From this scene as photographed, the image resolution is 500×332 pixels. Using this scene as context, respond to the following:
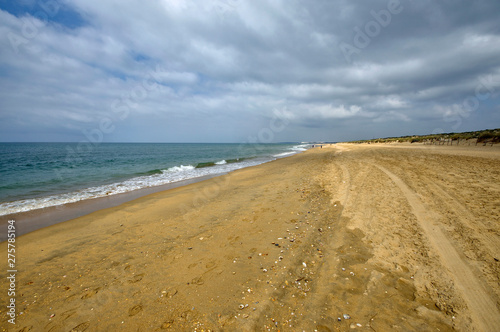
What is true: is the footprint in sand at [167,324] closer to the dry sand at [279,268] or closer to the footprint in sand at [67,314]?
the dry sand at [279,268]

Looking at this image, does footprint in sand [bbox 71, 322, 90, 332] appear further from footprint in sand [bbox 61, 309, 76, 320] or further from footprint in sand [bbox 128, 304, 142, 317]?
footprint in sand [bbox 128, 304, 142, 317]

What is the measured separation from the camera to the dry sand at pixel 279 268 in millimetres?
3324

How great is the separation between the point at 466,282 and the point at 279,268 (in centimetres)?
367

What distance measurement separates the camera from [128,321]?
3.46 meters

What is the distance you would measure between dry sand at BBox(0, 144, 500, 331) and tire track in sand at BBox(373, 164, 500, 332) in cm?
2

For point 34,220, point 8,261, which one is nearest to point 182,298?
point 8,261

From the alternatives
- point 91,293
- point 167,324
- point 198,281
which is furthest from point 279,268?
point 91,293

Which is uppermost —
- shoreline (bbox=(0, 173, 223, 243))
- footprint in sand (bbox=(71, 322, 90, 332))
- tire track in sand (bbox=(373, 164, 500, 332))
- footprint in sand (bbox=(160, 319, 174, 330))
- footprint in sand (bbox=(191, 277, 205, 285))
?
tire track in sand (bbox=(373, 164, 500, 332))

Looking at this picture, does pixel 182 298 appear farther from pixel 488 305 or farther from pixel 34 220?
pixel 34 220

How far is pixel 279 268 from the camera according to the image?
4516mm

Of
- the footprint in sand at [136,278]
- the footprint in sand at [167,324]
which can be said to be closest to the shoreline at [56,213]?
the footprint in sand at [136,278]

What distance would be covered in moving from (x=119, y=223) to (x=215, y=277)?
5.95 m

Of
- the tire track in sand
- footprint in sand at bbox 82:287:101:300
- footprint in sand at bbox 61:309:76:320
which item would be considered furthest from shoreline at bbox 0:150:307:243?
the tire track in sand

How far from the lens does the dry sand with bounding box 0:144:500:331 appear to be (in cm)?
332
